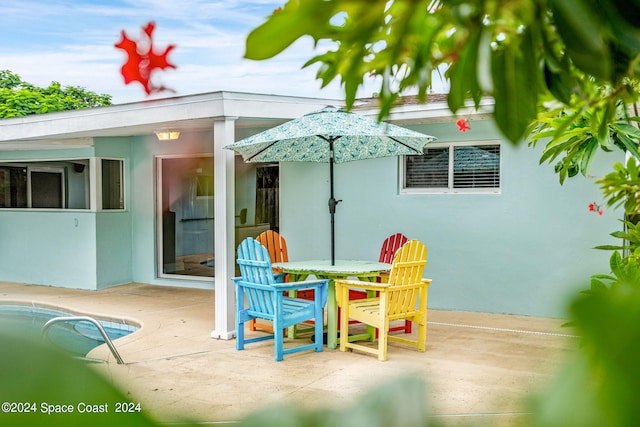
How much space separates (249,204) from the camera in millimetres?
9219

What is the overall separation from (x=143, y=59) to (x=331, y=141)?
4.03m

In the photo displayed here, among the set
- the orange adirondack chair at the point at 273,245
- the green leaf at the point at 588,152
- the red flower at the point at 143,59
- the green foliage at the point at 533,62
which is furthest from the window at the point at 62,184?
the green foliage at the point at 533,62

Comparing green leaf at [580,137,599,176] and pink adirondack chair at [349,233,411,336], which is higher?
green leaf at [580,137,599,176]

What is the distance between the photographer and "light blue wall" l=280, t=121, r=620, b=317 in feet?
22.0

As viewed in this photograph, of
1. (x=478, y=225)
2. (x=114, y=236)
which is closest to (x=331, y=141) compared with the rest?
(x=478, y=225)

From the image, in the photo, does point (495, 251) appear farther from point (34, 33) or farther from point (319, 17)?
point (34, 33)

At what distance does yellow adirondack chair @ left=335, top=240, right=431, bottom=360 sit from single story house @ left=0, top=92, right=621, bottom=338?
48.0 inches

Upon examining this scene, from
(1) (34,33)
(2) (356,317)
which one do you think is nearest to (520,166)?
(2) (356,317)

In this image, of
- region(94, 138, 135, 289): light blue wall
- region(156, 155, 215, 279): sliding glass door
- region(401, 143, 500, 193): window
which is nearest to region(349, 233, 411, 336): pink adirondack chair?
region(401, 143, 500, 193): window

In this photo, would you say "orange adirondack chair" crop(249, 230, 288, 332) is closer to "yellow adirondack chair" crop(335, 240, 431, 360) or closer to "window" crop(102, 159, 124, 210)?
"yellow adirondack chair" crop(335, 240, 431, 360)

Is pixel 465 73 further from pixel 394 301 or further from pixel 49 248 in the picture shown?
pixel 49 248

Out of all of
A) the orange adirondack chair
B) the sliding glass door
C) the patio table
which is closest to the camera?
the patio table

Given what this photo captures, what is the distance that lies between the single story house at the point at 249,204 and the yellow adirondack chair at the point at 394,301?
122cm

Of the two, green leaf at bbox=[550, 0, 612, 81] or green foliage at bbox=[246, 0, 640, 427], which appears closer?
green foliage at bbox=[246, 0, 640, 427]
